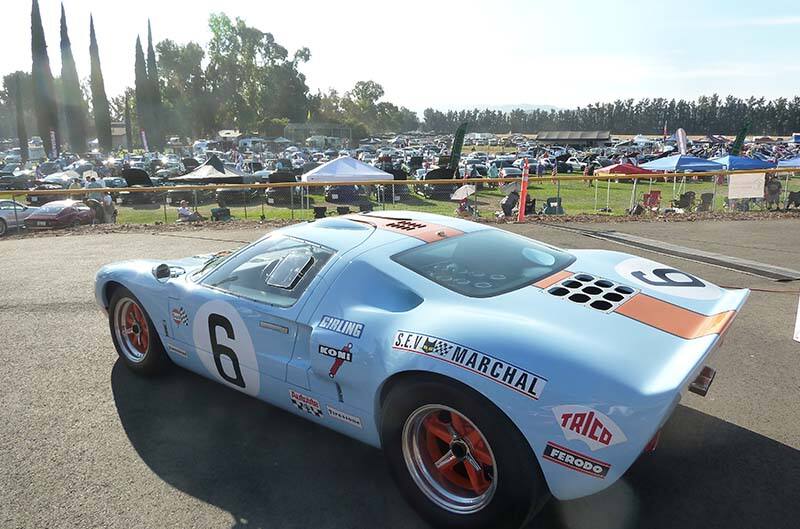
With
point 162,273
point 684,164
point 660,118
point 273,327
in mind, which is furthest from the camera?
point 660,118

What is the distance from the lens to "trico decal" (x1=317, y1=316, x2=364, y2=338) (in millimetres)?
2812

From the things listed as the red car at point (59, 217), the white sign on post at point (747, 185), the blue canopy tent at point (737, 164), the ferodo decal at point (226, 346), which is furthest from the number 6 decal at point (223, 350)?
the blue canopy tent at point (737, 164)

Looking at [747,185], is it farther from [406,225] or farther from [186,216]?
[186,216]

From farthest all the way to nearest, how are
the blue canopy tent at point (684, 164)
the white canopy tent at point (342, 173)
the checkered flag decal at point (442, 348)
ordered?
1. the blue canopy tent at point (684, 164)
2. the white canopy tent at point (342, 173)
3. the checkered flag decal at point (442, 348)

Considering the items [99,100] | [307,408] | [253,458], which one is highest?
[99,100]

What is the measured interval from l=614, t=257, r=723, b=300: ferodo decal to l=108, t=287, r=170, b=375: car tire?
3173mm

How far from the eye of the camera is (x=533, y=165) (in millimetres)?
37844

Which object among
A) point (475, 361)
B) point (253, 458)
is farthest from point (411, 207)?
point (475, 361)

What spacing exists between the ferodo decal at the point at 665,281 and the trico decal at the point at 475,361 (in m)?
1.37

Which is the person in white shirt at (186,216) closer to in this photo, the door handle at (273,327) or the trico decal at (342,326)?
the door handle at (273,327)

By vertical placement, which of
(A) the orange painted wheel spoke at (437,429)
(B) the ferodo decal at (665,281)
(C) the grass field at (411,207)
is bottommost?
(C) the grass field at (411,207)

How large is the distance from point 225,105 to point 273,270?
10020cm

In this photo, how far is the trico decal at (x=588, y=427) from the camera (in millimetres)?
2133

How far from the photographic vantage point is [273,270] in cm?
344
